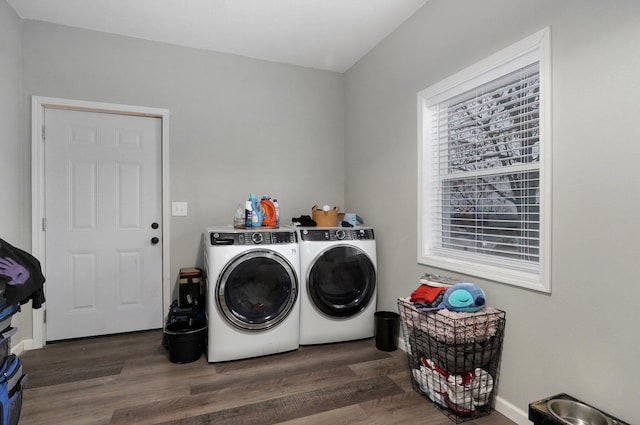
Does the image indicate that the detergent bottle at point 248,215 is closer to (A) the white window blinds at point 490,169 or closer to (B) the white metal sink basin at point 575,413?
(A) the white window blinds at point 490,169

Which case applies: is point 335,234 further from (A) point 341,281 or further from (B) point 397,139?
(B) point 397,139

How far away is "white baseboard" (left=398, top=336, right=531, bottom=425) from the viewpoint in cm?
171

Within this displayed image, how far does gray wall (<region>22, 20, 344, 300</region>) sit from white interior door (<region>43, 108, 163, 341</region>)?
0.19 meters

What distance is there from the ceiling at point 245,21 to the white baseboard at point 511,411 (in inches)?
102

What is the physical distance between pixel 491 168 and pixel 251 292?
1.83 meters

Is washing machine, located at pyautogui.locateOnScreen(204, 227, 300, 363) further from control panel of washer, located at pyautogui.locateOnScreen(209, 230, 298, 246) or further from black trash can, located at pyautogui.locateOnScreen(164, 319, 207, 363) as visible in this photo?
black trash can, located at pyautogui.locateOnScreen(164, 319, 207, 363)

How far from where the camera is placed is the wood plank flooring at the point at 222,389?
1766 millimetres

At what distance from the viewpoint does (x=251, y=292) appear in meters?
2.48

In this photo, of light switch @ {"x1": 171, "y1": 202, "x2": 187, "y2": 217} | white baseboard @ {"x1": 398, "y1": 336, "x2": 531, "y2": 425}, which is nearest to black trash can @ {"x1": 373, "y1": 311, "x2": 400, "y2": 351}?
white baseboard @ {"x1": 398, "y1": 336, "x2": 531, "y2": 425}

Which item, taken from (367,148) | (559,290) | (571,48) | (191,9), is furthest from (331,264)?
(191,9)

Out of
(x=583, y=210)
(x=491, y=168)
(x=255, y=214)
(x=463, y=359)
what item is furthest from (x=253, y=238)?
(x=583, y=210)

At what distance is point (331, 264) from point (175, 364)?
4.41 feet

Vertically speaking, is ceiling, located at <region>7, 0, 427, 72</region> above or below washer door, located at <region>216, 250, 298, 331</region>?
above

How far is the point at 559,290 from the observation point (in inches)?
60.8
